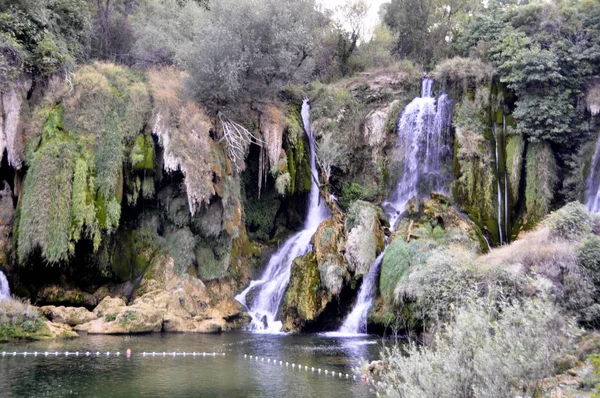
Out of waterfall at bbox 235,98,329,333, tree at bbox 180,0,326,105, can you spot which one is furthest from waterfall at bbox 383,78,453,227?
tree at bbox 180,0,326,105

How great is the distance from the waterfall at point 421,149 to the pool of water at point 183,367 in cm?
1028

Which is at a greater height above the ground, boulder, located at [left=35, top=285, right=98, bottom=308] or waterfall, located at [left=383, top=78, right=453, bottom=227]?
waterfall, located at [left=383, top=78, right=453, bottom=227]

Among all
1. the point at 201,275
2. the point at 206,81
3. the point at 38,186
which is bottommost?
the point at 201,275

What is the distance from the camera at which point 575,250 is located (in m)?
Answer: 16.5

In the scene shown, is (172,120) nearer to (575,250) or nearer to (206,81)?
(206,81)

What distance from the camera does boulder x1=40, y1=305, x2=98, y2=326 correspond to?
21.9 m

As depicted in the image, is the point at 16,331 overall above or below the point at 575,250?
below

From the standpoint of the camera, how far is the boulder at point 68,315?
21.9 metres

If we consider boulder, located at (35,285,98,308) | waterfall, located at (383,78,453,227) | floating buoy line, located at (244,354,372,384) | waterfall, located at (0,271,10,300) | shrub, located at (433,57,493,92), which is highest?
shrub, located at (433,57,493,92)

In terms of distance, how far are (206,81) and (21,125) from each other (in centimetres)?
907

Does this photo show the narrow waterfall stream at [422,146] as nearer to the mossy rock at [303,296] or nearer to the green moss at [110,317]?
the mossy rock at [303,296]

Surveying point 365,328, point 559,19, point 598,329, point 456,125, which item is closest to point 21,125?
point 365,328

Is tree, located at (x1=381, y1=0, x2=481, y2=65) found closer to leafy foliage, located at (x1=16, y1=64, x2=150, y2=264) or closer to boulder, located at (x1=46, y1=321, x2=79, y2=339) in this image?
leafy foliage, located at (x1=16, y1=64, x2=150, y2=264)

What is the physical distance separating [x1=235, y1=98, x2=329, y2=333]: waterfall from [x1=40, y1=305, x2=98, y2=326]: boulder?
23.2 feet
